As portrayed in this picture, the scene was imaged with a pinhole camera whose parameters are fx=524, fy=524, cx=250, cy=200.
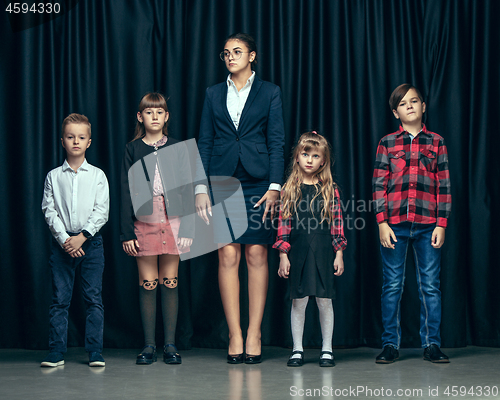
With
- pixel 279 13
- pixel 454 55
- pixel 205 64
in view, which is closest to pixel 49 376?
pixel 205 64

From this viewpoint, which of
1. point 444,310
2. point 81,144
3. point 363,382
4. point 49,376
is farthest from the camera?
point 444,310

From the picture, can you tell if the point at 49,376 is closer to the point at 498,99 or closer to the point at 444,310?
the point at 444,310

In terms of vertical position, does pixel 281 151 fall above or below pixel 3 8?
below

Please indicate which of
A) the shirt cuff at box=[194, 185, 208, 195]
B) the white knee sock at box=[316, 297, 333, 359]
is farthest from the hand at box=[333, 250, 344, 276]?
the shirt cuff at box=[194, 185, 208, 195]

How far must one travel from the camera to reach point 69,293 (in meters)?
2.71

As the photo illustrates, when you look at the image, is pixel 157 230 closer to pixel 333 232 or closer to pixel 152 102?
pixel 152 102

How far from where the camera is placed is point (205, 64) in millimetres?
3246

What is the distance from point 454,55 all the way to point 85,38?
7.43 ft

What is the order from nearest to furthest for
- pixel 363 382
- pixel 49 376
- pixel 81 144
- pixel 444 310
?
1. pixel 363 382
2. pixel 49 376
3. pixel 81 144
4. pixel 444 310

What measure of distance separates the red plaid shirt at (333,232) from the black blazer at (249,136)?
0.77 feet

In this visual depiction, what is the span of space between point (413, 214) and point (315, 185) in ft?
1.73

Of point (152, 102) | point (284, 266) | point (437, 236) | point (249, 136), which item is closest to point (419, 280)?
point (437, 236)

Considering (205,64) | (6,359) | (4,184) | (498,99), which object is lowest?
(6,359)

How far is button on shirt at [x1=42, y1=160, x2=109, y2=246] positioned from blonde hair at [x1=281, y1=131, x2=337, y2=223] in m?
0.96
